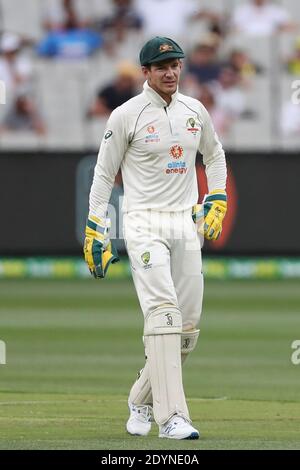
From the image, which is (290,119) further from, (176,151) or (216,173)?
(176,151)

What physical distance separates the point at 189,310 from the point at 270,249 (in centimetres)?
1130

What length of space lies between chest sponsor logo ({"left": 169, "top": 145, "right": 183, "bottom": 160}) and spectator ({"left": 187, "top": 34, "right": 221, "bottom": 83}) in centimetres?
1205

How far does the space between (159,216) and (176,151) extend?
0.31 meters

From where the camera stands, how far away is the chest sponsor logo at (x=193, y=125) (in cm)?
609

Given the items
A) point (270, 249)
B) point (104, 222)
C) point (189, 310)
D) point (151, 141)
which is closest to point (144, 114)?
point (151, 141)

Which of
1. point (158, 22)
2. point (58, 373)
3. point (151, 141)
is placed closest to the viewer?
point (151, 141)

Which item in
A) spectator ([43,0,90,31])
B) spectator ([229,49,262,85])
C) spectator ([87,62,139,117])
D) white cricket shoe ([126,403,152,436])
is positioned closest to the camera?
white cricket shoe ([126,403,152,436])

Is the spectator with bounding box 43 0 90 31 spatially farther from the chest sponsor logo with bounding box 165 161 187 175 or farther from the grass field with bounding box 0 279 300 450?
the chest sponsor logo with bounding box 165 161 187 175

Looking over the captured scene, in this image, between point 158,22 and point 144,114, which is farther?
point 158,22

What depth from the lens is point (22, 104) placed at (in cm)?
1781

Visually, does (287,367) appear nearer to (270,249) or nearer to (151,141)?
(151,141)

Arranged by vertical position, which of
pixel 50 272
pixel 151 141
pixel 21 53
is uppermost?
pixel 21 53

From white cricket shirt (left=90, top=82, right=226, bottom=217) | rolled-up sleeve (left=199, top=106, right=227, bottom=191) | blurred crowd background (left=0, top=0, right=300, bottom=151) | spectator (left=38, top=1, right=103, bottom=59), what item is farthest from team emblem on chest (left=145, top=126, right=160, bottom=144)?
spectator (left=38, top=1, right=103, bottom=59)

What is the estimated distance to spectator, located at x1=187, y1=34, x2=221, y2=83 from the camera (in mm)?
18016
